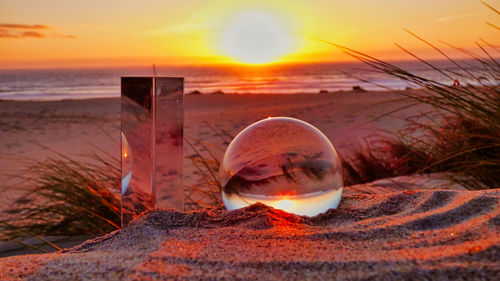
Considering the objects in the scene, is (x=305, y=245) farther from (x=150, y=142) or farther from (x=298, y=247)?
(x=150, y=142)

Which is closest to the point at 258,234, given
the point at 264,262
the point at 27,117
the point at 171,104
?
the point at 264,262

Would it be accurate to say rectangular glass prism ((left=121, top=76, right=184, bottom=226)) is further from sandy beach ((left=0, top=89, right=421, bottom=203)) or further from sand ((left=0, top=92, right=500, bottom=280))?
sandy beach ((left=0, top=89, right=421, bottom=203))

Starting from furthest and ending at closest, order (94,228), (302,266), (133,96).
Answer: (94,228) < (133,96) < (302,266)

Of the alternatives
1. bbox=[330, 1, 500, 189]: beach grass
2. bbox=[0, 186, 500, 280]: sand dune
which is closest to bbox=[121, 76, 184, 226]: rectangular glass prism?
bbox=[0, 186, 500, 280]: sand dune

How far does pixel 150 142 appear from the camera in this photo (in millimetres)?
1759

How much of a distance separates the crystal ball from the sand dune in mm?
60

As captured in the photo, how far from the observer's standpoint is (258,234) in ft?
4.84

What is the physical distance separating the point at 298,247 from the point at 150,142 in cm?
74

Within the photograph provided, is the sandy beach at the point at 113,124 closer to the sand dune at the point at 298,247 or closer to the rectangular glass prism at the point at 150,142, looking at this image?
the rectangular glass prism at the point at 150,142

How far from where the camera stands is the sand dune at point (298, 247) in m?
1.12

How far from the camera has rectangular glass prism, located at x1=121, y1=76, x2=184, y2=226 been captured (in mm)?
1719

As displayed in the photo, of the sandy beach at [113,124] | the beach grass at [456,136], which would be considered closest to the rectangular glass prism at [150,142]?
the beach grass at [456,136]

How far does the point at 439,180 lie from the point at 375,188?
0.44 metres

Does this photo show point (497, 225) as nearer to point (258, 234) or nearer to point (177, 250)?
point (258, 234)
